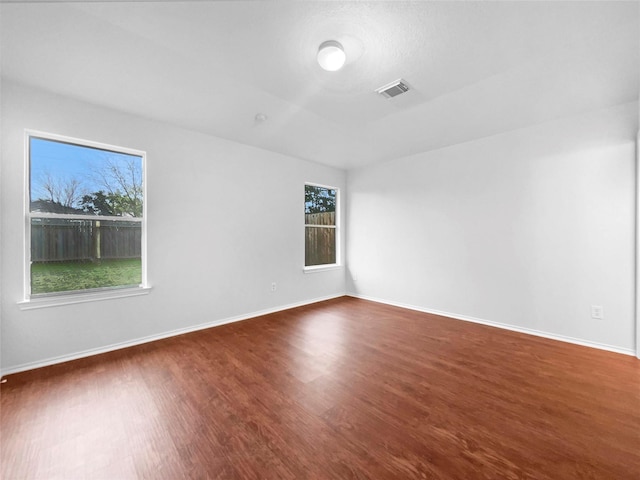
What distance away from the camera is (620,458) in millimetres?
1410

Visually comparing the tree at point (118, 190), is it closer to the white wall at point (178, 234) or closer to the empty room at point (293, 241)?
the empty room at point (293, 241)

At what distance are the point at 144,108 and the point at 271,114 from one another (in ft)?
4.60

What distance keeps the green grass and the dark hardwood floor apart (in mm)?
A: 775

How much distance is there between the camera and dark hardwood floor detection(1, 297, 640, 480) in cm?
138

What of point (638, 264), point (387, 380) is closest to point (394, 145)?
point (638, 264)

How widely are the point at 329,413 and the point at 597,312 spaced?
3.29m

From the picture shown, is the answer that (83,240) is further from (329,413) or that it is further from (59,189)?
(329,413)

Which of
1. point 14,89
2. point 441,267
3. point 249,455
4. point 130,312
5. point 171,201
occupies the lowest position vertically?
point 249,455

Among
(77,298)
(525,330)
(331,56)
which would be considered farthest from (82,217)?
(525,330)

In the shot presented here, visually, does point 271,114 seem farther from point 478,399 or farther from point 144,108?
point 478,399

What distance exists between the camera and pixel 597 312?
286 centimetres

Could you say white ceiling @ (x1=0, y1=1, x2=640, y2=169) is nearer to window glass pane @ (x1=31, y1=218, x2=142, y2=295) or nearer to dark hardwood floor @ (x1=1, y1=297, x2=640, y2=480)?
window glass pane @ (x1=31, y1=218, x2=142, y2=295)

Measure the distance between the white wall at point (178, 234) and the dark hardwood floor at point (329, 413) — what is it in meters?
0.37

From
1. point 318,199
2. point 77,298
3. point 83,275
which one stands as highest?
point 318,199
